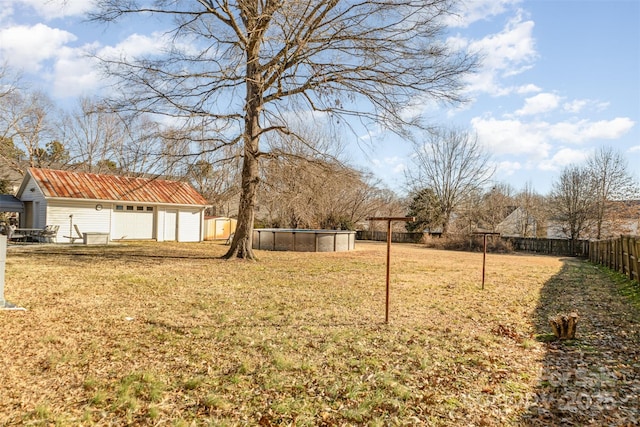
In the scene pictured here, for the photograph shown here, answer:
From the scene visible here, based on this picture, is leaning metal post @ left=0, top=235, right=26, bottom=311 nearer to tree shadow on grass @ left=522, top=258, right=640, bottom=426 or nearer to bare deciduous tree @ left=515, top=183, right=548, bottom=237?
tree shadow on grass @ left=522, top=258, right=640, bottom=426

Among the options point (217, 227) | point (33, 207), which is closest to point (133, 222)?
point (33, 207)

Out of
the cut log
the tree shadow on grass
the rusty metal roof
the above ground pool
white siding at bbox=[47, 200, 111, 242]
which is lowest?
the tree shadow on grass

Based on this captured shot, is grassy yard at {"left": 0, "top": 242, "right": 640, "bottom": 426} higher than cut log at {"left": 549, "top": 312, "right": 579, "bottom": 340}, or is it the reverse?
cut log at {"left": 549, "top": 312, "right": 579, "bottom": 340}

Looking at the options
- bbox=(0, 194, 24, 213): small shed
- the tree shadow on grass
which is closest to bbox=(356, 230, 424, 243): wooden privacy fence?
bbox=(0, 194, 24, 213): small shed

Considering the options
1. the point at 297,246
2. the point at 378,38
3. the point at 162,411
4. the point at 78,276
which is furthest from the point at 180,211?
the point at 162,411

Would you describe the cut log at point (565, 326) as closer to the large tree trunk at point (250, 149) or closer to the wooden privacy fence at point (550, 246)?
the large tree trunk at point (250, 149)

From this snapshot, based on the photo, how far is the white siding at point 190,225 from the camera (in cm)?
2261

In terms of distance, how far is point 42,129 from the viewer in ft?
92.9

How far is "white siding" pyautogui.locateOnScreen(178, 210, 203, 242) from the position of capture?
22609 millimetres

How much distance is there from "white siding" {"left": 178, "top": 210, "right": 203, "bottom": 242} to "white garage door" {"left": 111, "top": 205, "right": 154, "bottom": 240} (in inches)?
63.8

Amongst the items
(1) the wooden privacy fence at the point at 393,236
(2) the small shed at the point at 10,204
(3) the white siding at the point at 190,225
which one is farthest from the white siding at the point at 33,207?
(1) the wooden privacy fence at the point at 393,236

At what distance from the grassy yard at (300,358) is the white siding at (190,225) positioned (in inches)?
574

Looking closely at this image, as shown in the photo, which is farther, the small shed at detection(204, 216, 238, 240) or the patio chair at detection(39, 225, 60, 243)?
the small shed at detection(204, 216, 238, 240)

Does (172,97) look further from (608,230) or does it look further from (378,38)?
(608,230)
